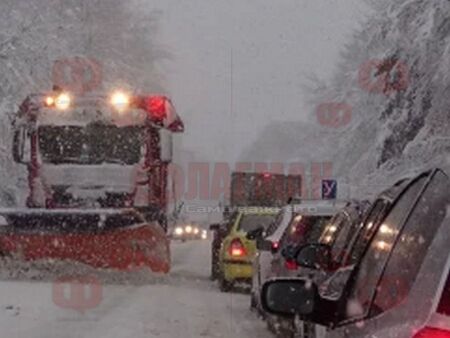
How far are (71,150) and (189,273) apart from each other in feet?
14.1

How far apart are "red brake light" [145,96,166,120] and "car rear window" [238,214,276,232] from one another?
9.93 ft

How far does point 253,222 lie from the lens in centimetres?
1641

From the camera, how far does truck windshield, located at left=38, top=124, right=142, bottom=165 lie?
18.3 m

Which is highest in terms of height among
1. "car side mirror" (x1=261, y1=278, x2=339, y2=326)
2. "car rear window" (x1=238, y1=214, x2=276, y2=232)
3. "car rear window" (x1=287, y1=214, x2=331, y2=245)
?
"car side mirror" (x1=261, y1=278, x2=339, y2=326)

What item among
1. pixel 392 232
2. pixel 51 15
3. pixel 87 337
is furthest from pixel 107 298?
pixel 51 15

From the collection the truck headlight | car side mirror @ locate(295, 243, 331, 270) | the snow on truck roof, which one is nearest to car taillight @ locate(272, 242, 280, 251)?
car side mirror @ locate(295, 243, 331, 270)

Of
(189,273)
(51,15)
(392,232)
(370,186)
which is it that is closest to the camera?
(392,232)

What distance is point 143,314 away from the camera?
40.2ft

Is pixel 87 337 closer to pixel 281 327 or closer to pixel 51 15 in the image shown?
pixel 281 327

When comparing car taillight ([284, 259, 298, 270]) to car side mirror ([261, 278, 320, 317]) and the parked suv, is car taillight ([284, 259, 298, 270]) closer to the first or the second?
the parked suv

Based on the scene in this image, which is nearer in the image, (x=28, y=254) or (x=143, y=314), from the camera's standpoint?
A: (x=143, y=314)

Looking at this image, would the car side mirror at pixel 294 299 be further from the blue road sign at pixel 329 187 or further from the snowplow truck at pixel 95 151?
the blue road sign at pixel 329 187

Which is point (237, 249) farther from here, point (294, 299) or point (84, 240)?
point (294, 299)

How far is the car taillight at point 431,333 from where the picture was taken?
2.55 m
